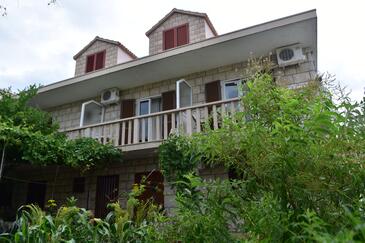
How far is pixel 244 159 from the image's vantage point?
1927 millimetres

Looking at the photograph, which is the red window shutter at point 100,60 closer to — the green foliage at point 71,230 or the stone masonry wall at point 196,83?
the stone masonry wall at point 196,83

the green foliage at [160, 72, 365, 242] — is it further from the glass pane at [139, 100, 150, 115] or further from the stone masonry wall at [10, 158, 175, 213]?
the glass pane at [139, 100, 150, 115]

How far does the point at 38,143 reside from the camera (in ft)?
20.6

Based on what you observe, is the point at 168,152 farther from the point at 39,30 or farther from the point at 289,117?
the point at 289,117

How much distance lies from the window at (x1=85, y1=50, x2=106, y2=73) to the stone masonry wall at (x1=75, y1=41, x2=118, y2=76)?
14 centimetres

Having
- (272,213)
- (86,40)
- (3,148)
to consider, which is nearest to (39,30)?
(3,148)

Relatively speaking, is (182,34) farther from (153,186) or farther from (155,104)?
(153,186)

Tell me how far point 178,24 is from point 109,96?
3198 millimetres

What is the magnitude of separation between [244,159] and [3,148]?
19.1 feet

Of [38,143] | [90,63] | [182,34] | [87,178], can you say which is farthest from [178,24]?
[38,143]

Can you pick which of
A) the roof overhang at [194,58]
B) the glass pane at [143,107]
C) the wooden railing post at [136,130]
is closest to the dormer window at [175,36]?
the roof overhang at [194,58]

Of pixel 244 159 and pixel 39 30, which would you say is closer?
pixel 244 159

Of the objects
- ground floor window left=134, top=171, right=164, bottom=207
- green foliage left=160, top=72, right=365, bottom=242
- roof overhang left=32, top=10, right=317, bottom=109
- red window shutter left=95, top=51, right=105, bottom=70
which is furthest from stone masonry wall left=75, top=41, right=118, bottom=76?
green foliage left=160, top=72, right=365, bottom=242

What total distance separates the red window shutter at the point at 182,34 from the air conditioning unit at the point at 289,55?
3219 millimetres
